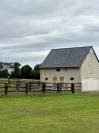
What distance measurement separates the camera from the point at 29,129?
1299 cm

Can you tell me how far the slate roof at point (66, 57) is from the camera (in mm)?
62094

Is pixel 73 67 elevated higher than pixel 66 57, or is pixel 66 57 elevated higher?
pixel 66 57

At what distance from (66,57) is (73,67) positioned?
3654mm

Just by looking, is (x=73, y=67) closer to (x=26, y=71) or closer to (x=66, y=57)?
(x=66, y=57)

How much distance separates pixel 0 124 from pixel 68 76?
4896 cm

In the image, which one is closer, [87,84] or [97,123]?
[97,123]

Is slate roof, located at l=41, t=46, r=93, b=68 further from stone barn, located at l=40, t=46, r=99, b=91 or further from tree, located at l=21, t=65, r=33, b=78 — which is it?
tree, located at l=21, t=65, r=33, b=78

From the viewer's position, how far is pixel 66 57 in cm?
6481

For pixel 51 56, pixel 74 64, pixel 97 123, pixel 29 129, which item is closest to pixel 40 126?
pixel 29 129

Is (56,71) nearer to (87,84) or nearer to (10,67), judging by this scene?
(87,84)

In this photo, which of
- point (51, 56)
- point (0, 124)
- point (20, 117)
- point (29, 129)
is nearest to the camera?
point (29, 129)

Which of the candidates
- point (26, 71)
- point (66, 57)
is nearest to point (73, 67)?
point (66, 57)

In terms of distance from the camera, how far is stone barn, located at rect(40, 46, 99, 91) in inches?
2420

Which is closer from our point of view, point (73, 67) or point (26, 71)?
point (73, 67)
